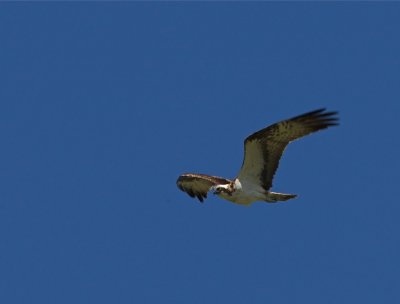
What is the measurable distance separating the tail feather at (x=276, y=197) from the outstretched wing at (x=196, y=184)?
6.77 ft

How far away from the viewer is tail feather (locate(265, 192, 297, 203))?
2227cm

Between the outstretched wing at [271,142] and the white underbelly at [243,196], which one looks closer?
the outstretched wing at [271,142]

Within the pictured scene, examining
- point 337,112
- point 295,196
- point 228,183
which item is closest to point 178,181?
point 228,183

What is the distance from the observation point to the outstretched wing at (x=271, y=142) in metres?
21.0

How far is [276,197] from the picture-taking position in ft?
73.7

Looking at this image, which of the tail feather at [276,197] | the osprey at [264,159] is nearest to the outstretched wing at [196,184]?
the osprey at [264,159]

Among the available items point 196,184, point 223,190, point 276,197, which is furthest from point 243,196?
point 196,184

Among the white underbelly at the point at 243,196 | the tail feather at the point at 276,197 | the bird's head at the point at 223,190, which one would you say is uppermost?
the bird's head at the point at 223,190

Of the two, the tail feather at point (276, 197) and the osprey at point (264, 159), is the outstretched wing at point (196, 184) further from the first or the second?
the tail feather at point (276, 197)

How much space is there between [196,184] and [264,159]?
10.6 feet

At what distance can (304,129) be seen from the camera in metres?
21.3

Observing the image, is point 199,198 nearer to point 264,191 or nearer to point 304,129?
point 264,191

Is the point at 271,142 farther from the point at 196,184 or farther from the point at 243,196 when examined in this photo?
the point at 196,184

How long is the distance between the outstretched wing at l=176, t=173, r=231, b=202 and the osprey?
0.84 meters
